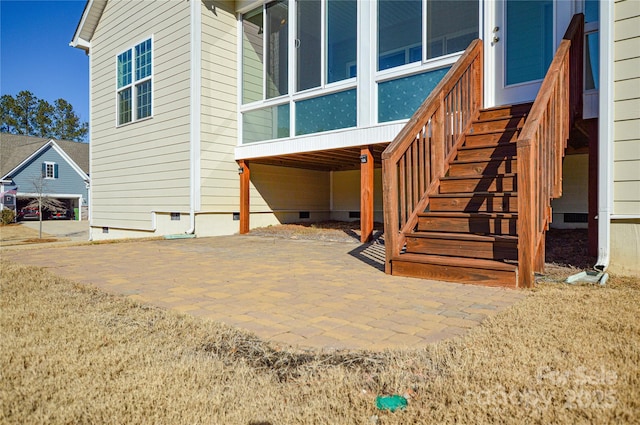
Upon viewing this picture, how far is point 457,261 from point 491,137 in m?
2.03

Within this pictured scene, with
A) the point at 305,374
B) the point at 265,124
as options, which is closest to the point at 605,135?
the point at 305,374

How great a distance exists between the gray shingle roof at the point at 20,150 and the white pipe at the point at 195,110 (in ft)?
77.2

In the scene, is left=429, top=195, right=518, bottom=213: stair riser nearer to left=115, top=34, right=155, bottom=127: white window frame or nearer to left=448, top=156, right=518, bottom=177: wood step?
left=448, top=156, right=518, bottom=177: wood step

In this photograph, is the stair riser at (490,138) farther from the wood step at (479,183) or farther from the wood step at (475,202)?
the wood step at (475,202)

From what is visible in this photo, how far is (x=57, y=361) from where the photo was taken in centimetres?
180

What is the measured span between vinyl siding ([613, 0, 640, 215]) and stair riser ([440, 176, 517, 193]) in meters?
0.91

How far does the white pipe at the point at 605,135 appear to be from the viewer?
370cm

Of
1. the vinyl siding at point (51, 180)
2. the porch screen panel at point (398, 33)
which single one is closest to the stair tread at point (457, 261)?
the porch screen panel at point (398, 33)

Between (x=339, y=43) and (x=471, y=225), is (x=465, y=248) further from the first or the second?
(x=339, y=43)

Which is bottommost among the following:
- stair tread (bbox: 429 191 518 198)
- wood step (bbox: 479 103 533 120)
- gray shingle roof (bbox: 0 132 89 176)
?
stair tread (bbox: 429 191 518 198)

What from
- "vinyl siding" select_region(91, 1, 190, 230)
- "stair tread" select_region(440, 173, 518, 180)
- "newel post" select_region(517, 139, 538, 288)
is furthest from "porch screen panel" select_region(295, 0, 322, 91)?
"newel post" select_region(517, 139, 538, 288)

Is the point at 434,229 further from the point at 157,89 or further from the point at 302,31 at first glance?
the point at 157,89

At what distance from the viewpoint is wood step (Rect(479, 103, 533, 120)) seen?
490cm

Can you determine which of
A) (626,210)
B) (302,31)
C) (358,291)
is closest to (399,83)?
(302,31)
